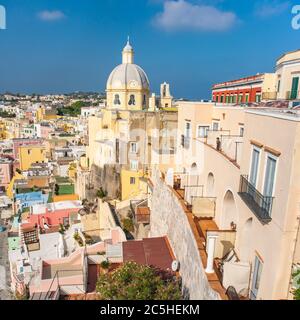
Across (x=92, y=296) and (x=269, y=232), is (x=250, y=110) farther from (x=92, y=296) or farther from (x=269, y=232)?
(x=92, y=296)

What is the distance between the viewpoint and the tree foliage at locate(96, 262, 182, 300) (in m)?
4.88

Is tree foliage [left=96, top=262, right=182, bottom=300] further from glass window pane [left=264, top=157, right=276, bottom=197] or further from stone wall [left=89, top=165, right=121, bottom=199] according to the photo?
stone wall [left=89, top=165, right=121, bottom=199]

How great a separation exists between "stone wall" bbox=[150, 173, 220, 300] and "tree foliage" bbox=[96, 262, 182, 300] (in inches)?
17.0

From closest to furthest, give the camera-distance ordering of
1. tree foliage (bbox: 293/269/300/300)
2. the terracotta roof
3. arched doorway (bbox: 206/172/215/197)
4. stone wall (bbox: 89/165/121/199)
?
tree foliage (bbox: 293/269/300/300) < the terracotta roof < arched doorway (bbox: 206/172/215/197) < stone wall (bbox: 89/165/121/199)

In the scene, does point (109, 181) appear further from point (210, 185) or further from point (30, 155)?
point (30, 155)

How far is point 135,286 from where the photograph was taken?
497 centimetres

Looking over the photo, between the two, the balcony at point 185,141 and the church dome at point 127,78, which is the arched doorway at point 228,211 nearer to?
the balcony at point 185,141

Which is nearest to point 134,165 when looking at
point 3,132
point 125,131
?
point 125,131

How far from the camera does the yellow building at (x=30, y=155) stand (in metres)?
32.6

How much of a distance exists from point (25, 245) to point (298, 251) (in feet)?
45.1

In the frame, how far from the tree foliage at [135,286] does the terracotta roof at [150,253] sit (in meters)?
1.55

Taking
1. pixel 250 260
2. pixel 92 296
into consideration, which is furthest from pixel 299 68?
pixel 92 296

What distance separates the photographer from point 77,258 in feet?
31.0

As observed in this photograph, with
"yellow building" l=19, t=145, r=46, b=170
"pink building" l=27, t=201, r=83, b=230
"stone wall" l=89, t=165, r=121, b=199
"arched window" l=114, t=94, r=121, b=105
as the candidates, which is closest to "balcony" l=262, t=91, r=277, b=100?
"stone wall" l=89, t=165, r=121, b=199
